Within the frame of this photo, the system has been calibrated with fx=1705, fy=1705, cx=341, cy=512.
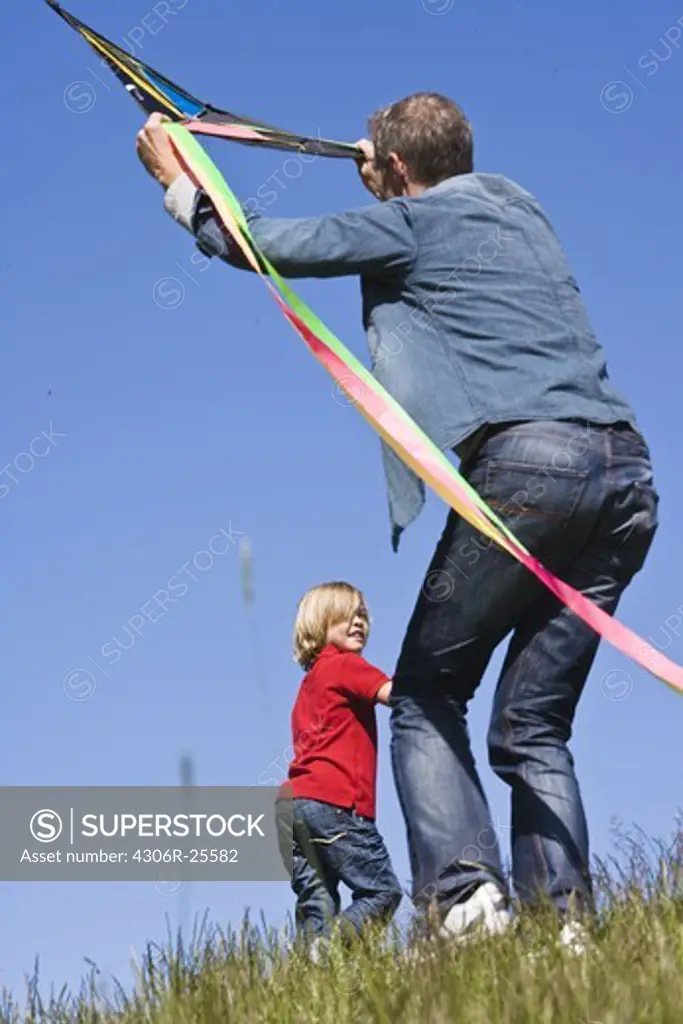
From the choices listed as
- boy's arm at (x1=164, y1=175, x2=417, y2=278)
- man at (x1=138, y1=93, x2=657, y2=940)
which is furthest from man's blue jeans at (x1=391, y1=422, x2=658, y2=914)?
boy's arm at (x1=164, y1=175, x2=417, y2=278)

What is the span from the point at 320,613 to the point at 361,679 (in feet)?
1.04

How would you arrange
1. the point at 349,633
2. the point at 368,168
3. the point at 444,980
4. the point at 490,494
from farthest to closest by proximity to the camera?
the point at 349,633
the point at 368,168
the point at 490,494
the point at 444,980

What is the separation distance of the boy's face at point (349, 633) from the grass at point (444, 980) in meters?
2.14

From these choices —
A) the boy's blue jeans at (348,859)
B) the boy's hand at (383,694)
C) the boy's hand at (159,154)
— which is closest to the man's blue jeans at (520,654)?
the boy's hand at (159,154)

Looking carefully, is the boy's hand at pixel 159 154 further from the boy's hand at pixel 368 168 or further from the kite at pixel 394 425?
the boy's hand at pixel 368 168

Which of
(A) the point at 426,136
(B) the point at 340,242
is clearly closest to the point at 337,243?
(B) the point at 340,242

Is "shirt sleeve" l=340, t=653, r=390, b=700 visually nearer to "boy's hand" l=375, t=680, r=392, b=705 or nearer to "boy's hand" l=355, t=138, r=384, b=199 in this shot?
"boy's hand" l=375, t=680, r=392, b=705

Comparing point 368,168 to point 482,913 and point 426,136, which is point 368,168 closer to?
point 426,136

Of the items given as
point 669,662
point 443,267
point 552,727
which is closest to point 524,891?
point 552,727

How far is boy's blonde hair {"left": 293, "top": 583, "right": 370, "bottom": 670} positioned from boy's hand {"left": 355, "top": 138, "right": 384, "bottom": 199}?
6.39 ft

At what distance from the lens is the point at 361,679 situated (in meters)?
5.94

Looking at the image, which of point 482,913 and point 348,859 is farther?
point 348,859

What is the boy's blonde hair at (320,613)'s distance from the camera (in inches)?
241

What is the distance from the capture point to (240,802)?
6.64 m
